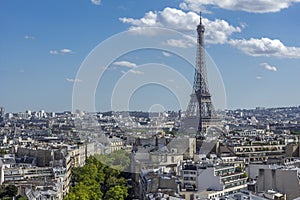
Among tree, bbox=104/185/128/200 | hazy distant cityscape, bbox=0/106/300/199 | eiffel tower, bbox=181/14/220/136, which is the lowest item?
tree, bbox=104/185/128/200

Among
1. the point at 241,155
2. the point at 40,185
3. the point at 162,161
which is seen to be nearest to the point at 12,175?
the point at 40,185

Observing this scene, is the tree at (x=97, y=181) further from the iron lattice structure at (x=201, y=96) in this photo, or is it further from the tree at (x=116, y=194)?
the iron lattice structure at (x=201, y=96)

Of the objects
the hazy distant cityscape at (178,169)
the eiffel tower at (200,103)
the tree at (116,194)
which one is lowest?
the tree at (116,194)

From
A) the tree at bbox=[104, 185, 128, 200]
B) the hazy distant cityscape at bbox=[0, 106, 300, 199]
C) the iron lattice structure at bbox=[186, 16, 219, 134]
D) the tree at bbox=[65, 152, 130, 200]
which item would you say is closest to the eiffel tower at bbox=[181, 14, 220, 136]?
the iron lattice structure at bbox=[186, 16, 219, 134]

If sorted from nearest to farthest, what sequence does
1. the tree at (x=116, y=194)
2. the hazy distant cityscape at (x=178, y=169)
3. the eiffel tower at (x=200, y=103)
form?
1. the hazy distant cityscape at (x=178, y=169)
2. the tree at (x=116, y=194)
3. the eiffel tower at (x=200, y=103)

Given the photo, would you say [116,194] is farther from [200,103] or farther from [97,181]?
[200,103]

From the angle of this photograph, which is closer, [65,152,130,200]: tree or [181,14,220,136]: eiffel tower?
[65,152,130,200]: tree

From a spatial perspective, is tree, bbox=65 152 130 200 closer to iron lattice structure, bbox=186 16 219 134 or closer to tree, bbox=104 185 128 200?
tree, bbox=104 185 128 200

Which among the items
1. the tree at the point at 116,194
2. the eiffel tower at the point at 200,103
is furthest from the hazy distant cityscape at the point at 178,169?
the eiffel tower at the point at 200,103
